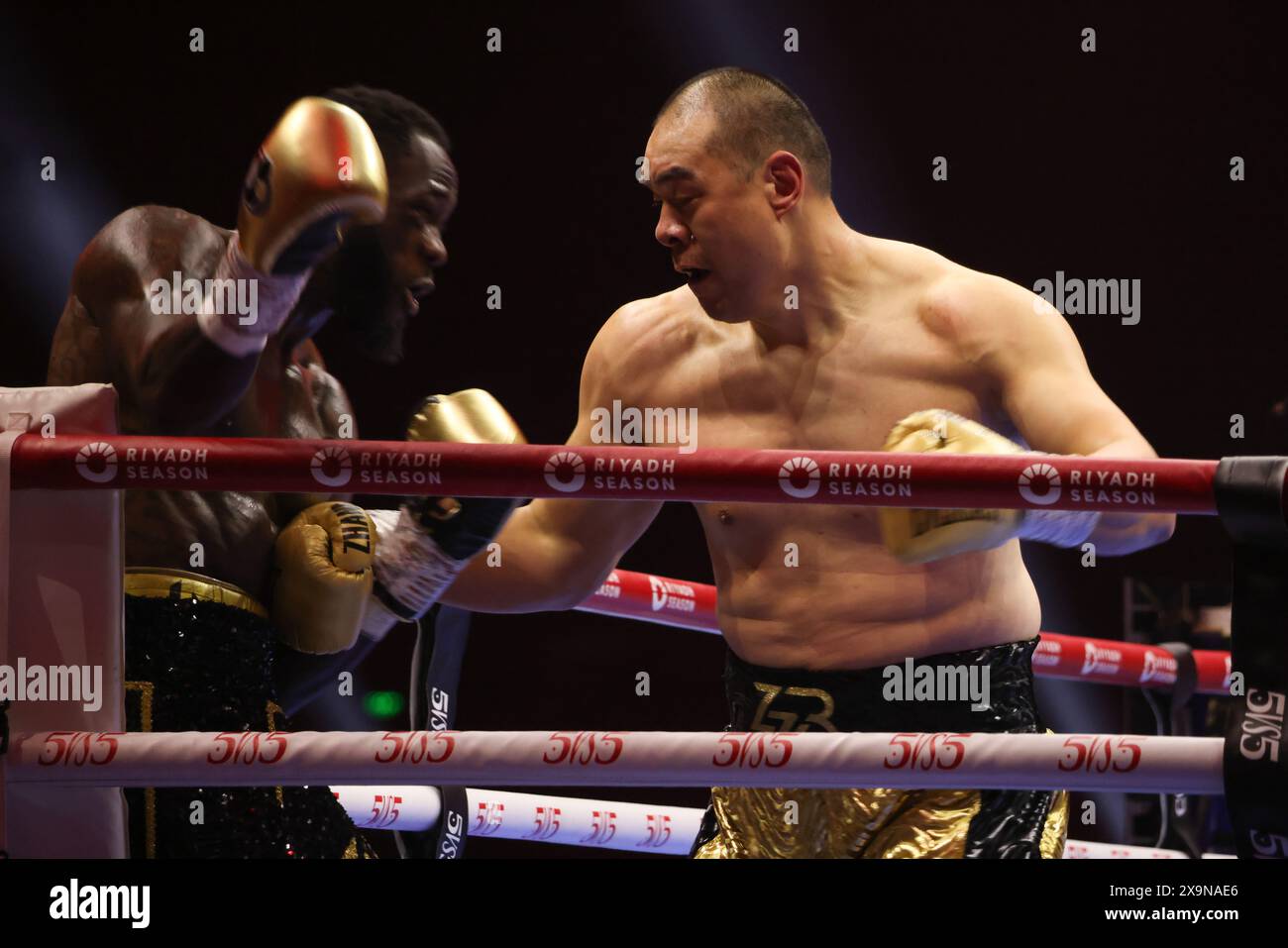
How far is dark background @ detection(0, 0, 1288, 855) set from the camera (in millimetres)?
3889

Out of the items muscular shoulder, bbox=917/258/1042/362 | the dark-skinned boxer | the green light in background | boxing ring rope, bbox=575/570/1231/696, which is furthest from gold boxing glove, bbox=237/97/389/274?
the green light in background

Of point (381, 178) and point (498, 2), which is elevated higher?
point (498, 2)

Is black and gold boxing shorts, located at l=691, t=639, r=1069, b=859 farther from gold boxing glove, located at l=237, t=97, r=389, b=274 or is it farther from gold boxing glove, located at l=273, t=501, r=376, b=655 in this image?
gold boxing glove, located at l=237, t=97, r=389, b=274

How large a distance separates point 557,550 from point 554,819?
0.64m

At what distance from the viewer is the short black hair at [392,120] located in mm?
1924

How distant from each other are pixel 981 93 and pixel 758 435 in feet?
8.04

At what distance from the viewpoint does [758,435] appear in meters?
1.78

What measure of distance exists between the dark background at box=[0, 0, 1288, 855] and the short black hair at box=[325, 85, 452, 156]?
6.30ft

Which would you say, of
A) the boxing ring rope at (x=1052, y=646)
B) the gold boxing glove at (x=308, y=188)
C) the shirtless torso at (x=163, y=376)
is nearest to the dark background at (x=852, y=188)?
the boxing ring rope at (x=1052, y=646)

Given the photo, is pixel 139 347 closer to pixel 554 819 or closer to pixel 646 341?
pixel 646 341

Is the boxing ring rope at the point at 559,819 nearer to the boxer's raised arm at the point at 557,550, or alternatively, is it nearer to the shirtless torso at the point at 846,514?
the boxer's raised arm at the point at 557,550

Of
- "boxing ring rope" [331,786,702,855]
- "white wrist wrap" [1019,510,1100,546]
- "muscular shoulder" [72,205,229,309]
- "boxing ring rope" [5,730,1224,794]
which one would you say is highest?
"muscular shoulder" [72,205,229,309]
